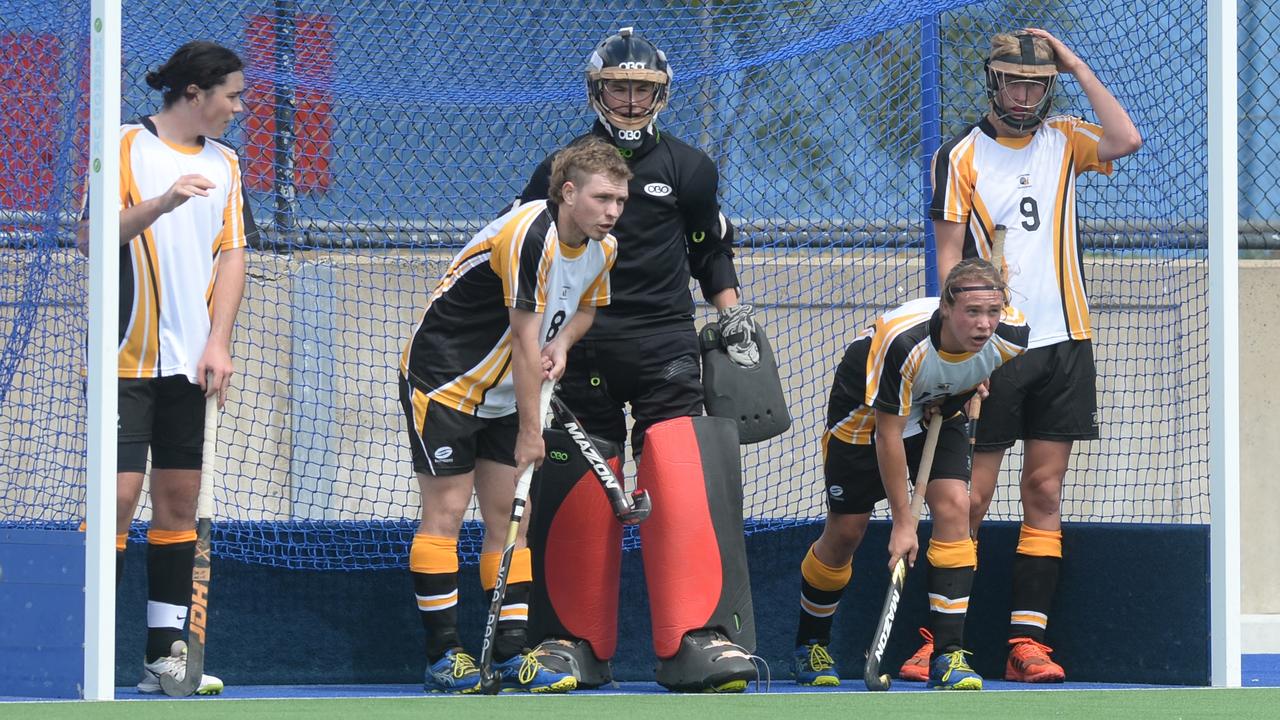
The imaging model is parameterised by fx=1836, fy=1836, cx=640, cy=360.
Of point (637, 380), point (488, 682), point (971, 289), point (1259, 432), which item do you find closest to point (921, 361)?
point (971, 289)

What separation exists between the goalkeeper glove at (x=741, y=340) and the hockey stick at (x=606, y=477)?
393 mm

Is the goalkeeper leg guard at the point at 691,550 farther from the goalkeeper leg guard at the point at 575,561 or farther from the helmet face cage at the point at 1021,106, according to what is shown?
the helmet face cage at the point at 1021,106

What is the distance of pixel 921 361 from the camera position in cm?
411

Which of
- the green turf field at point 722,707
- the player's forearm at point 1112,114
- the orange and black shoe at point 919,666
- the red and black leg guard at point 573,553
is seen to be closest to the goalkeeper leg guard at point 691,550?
the red and black leg guard at point 573,553

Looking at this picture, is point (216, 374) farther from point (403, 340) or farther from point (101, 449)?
point (403, 340)

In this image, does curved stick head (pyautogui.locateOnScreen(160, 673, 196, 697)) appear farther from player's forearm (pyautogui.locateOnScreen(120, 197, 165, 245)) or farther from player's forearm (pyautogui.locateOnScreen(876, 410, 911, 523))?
player's forearm (pyautogui.locateOnScreen(876, 410, 911, 523))

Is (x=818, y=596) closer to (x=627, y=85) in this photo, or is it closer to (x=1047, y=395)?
(x=1047, y=395)

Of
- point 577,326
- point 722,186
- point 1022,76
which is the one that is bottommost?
point 577,326

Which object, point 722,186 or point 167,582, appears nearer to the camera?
point 167,582

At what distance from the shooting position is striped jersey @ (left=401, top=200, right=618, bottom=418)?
4.00 m

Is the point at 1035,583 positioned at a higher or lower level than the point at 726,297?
lower

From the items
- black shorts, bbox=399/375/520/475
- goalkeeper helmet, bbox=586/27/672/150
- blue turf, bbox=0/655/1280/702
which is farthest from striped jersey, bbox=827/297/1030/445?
black shorts, bbox=399/375/520/475

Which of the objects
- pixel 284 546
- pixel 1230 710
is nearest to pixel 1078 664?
pixel 1230 710

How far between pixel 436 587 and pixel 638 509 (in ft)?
1.59
